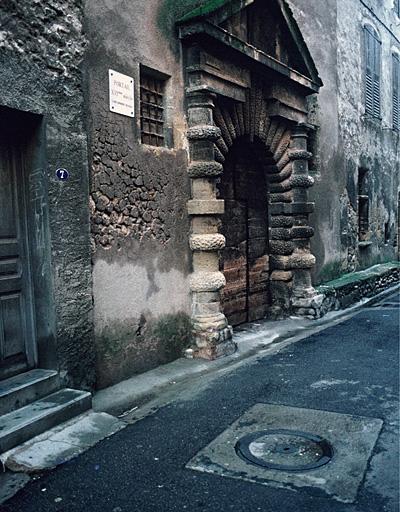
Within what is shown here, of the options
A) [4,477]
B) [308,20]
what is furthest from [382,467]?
[308,20]

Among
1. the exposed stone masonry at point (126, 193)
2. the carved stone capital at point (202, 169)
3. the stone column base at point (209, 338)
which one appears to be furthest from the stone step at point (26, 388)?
the carved stone capital at point (202, 169)

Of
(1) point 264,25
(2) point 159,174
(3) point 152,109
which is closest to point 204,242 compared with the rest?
(2) point 159,174

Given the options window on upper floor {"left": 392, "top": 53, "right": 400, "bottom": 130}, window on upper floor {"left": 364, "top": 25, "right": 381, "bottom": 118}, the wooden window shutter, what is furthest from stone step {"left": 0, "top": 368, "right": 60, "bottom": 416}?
window on upper floor {"left": 392, "top": 53, "right": 400, "bottom": 130}

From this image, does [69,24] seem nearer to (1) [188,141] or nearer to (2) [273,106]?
(1) [188,141]

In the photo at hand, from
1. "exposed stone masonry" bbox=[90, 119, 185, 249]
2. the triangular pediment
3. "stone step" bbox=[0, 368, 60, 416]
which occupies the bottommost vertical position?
"stone step" bbox=[0, 368, 60, 416]

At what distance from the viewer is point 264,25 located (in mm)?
7477

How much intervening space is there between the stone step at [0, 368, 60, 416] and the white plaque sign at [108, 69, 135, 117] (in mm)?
2442

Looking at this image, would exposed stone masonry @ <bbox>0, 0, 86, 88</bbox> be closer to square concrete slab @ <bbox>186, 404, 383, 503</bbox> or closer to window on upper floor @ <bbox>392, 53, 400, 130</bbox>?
square concrete slab @ <bbox>186, 404, 383, 503</bbox>

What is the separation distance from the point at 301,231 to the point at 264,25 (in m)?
3.09

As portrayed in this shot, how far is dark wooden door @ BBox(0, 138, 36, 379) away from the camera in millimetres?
4191

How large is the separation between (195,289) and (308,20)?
6.08m

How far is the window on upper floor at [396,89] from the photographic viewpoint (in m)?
15.2

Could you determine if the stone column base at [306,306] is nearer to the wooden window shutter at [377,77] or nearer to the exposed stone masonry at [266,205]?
the exposed stone masonry at [266,205]

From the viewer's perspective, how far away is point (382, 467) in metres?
3.47
